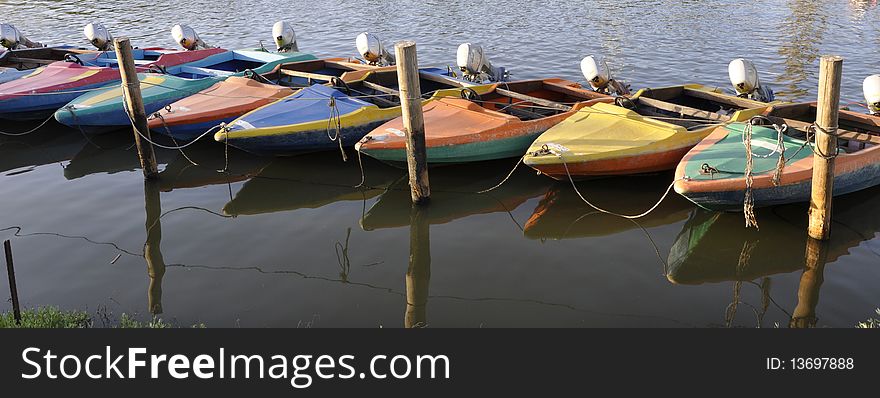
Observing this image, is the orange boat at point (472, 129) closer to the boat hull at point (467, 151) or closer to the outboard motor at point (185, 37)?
the boat hull at point (467, 151)

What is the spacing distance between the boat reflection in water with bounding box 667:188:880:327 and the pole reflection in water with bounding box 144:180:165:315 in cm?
569

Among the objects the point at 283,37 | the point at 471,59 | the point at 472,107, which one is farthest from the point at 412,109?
the point at 283,37

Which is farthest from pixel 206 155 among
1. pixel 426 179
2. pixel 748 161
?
pixel 748 161

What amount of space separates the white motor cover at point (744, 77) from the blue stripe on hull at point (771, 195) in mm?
3166

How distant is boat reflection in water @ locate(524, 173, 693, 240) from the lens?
1017 centimetres

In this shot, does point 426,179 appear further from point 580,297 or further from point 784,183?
point 784,183

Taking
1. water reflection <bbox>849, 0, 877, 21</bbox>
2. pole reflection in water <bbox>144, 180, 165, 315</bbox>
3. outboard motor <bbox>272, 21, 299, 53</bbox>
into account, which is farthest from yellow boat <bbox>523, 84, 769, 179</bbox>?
water reflection <bbox>849, 0, 877, 21</bbox>

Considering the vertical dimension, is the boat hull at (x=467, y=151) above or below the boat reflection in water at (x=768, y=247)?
above

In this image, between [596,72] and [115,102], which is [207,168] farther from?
[596,72]

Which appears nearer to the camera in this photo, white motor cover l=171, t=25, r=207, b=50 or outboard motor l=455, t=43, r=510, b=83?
outboard motor l=455, t=43, r=510, b=83

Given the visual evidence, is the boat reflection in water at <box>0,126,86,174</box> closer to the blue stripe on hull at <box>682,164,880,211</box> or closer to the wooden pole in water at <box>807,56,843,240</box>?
the blue stripe on hull at <box>682,164,880,211</box>

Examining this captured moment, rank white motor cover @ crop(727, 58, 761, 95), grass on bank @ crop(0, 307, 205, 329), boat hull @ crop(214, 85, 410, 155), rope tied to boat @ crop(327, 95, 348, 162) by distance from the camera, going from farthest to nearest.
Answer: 1. white motor cover @ crop(727, 58, 761, 95)
2. rope tied to boat @ crop(327, 95, 348, 162)
3. boat hull @ crop(214, 85, 410, 155)
4. grass on bank @ crop(0, 307, 205, 329)

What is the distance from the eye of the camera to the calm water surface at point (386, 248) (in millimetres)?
8320

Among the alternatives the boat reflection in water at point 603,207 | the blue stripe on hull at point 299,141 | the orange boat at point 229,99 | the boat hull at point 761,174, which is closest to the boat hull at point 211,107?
the orange boat at point 229,99
